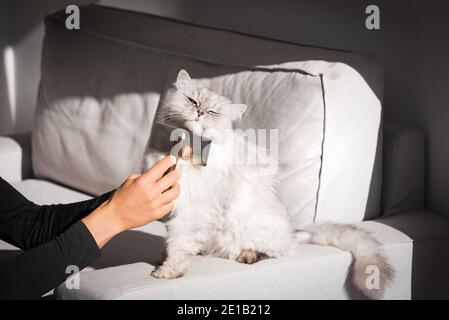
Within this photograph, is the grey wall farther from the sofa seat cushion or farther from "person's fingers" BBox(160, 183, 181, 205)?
"person's fingers" BBox(160, 183, 181, 205)

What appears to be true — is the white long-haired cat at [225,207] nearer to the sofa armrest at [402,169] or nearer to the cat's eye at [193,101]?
the cat's eye at [193,101]

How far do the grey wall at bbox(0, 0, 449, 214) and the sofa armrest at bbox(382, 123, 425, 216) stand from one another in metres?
0.04

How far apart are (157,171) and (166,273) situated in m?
0.24

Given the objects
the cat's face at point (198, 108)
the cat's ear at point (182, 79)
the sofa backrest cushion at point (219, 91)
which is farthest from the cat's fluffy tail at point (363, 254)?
the cat's ear at point (182, 79)

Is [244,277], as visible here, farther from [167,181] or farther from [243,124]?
[243,124]

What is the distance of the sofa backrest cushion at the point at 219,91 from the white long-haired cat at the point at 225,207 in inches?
6.3

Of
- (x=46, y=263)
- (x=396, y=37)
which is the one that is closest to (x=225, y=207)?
(x=46, y=263)

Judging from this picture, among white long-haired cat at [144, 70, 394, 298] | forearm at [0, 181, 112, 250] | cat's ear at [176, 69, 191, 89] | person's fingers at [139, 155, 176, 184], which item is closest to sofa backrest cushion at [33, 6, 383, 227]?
white long-haired cat at [144, 70, 394, 298]

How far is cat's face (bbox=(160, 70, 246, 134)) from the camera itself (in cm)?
163

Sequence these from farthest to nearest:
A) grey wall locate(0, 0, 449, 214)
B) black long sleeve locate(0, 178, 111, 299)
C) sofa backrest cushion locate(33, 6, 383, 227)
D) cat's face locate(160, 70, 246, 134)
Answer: grey wall locate(0, 0, 449, 214), sofa backrest cushion locate(33, 6, 383, 227), cat's face locate(160, 70, 246, 134), black long sleeve locate(0, 178, 111, 299)

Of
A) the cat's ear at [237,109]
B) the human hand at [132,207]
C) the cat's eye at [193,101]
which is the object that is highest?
the cat's eye at [193,101]

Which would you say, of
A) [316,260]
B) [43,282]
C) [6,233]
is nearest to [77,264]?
[43,282]

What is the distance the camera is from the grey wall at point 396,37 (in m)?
1.96
